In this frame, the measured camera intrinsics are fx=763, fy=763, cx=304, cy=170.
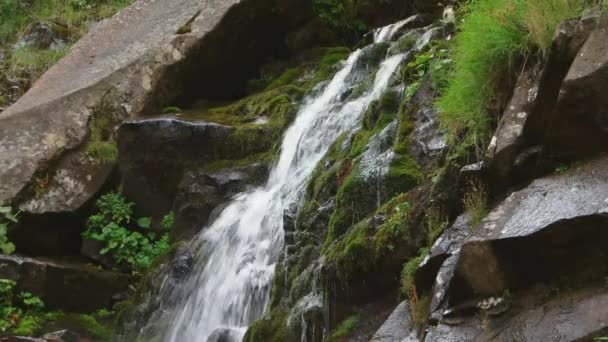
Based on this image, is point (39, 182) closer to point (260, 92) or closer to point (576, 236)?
point (260, 92)

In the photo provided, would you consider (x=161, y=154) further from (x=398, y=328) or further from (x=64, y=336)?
(x=398, y=328)

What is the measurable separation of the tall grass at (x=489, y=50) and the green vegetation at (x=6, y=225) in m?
5.19

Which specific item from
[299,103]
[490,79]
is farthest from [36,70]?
[490,79]

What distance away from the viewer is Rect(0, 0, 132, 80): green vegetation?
12.1 m

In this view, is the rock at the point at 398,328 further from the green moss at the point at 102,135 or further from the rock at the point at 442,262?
the green moss at the point at 102,135

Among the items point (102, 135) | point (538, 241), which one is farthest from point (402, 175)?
point (102, 135)

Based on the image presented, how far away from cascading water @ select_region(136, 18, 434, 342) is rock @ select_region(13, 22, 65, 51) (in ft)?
20.2

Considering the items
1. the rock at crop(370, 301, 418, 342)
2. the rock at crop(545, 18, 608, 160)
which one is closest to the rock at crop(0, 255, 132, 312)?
the rock at crop(370, 301, 418, 342)

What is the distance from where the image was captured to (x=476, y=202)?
4.27 metres

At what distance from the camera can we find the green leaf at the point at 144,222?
8898 millimetres

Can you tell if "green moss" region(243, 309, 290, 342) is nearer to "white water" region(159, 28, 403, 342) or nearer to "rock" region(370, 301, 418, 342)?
"white water" region(159, 28, 403, 342)

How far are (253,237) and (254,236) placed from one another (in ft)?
0.04

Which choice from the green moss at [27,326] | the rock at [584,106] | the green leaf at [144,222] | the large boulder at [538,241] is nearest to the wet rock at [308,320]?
the large boulder at [538,241]

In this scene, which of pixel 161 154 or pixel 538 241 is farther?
pixel 161 154
